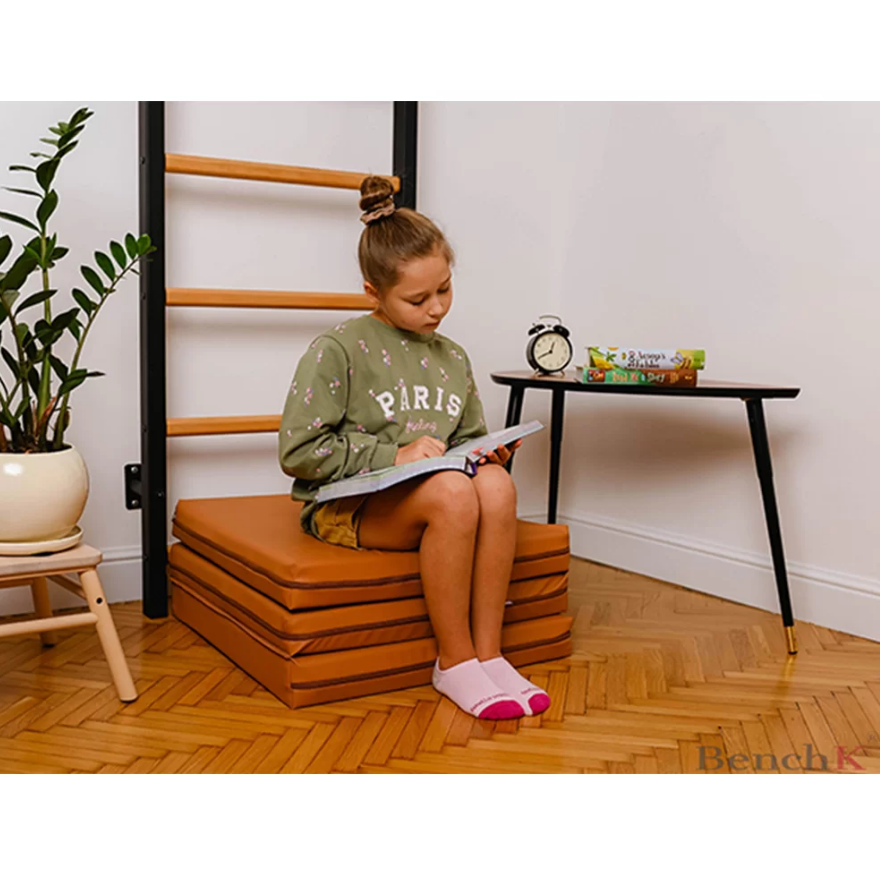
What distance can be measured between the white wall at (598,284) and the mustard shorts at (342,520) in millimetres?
732

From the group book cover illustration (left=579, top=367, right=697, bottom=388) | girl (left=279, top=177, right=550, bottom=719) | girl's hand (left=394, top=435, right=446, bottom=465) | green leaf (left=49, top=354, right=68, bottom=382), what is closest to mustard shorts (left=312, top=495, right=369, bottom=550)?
girl (left=279, top=177, right=550, bottom=719)

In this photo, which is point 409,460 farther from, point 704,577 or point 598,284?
point 598,284

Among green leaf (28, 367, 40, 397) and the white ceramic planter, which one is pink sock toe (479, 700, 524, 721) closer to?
the white ceramic planter

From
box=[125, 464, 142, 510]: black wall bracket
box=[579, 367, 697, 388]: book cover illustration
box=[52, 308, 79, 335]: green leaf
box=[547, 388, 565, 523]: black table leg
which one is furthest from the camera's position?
box=[547, 388, 565, 523]: black table leg

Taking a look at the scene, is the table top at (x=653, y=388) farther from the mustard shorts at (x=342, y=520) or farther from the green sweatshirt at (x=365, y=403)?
the mustard shorts at (x=342, y=520)

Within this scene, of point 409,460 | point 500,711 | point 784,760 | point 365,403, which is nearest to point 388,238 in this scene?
point 365,403

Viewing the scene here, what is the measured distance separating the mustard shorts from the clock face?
0.82 meters

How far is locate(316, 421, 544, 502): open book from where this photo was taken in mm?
1797

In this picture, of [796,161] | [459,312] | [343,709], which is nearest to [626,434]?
[459,312]

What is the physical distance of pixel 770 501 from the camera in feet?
7.22

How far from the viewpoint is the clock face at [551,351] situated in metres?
2.59

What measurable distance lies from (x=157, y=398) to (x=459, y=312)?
39.3 inches

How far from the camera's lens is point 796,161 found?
8.06 feet

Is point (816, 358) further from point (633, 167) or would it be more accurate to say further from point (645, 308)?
point (633, 167)
